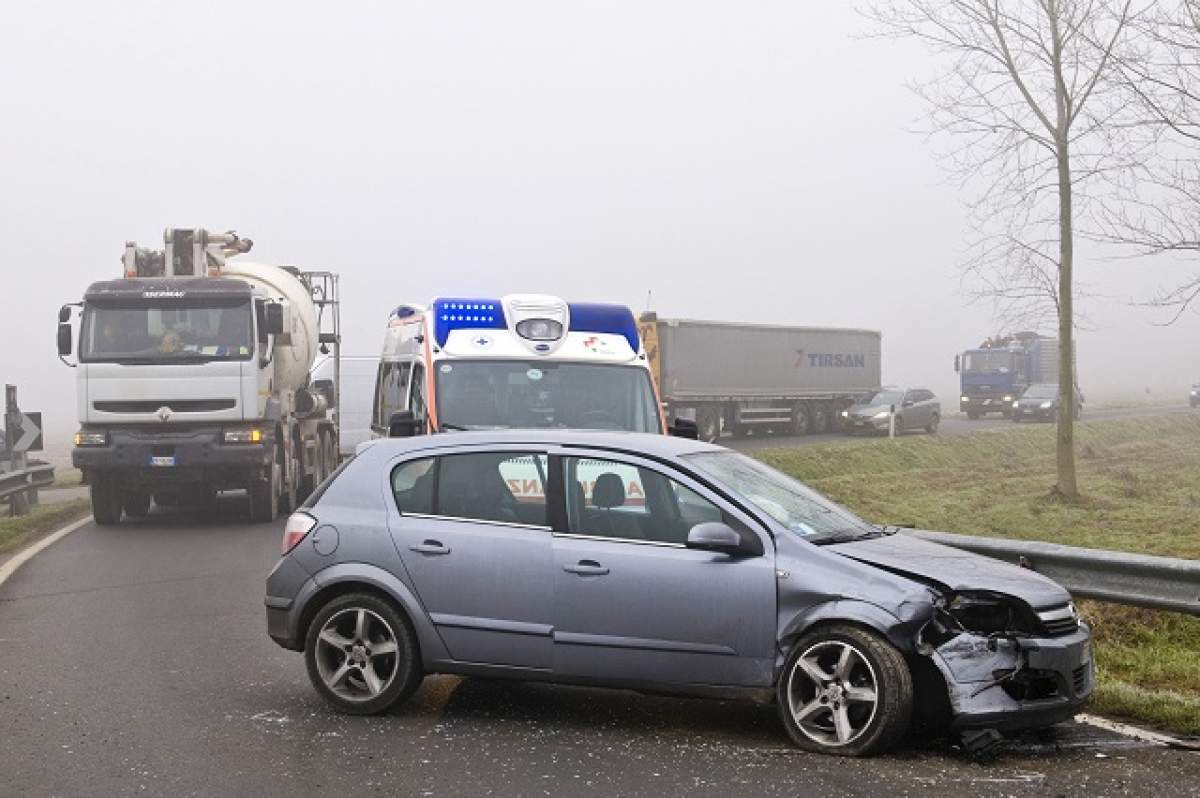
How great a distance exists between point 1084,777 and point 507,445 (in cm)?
312

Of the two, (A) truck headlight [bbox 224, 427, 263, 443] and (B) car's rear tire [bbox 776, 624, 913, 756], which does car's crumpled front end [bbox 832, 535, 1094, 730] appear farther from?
(A) truck headlight [bbox 224, 427, 263, 443]

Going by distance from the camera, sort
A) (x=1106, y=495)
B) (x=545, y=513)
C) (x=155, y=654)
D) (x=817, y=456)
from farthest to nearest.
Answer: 1. (x=817, y=456)
2. (x=1106, y=495)
3. (x=155, y=654)
4. (x=545, y=513)

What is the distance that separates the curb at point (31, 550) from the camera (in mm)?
14409

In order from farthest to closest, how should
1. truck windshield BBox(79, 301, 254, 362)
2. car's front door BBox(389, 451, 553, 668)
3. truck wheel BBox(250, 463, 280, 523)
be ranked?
truck wheel BBox(250, 463, 280, 523)
truck windshield BBox(79, 301, 254, 362)
car's front door BBox(389, 451, 553, 668)

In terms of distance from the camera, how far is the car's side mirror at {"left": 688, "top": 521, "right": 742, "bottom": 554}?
22.3 feet

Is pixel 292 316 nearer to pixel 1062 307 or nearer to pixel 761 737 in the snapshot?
pixel 1062 307

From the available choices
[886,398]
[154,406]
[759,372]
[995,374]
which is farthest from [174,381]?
[995,374]

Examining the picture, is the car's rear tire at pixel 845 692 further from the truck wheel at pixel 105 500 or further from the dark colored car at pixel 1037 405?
the dark colored car at pixel 1037 405

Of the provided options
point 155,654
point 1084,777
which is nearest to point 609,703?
point 1084,777

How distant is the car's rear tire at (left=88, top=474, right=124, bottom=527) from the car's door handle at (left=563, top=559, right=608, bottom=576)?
13.1m

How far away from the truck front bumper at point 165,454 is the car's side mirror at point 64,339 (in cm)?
104

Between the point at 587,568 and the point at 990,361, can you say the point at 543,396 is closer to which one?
the point at 587,568

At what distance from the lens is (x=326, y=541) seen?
7672mm

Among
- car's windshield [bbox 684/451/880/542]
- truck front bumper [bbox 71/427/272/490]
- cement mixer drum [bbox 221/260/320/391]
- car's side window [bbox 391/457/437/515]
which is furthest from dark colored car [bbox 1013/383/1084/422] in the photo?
car's side window [bbox 391/457/437/515]
